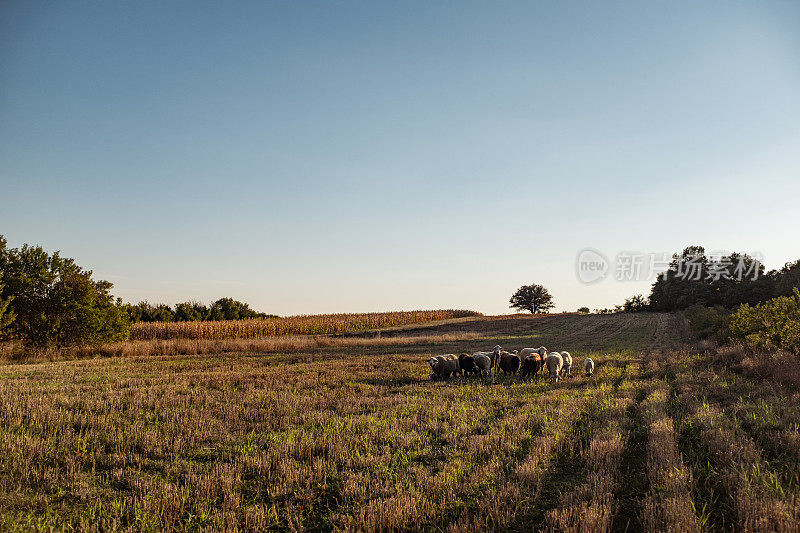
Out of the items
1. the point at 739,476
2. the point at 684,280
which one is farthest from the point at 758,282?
the point at 739,476

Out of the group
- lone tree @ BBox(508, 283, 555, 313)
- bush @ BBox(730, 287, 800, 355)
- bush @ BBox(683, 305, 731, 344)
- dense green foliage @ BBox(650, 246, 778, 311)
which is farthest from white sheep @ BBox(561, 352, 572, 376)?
lone tree @ BBox(508, 283, 555, 313)

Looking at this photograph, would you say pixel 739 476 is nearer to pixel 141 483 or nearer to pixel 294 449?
pixel 294 449

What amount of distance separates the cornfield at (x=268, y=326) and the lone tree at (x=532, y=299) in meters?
54.2

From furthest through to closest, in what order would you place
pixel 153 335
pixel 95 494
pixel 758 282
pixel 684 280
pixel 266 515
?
pixel 684 280, pixel 758 282, pixel 153 335, pixel 95 494, pixel 266 515

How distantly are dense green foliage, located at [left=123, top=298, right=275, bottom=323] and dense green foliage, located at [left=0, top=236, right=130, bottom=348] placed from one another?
46.5 ft

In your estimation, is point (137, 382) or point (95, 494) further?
point (137, 382)

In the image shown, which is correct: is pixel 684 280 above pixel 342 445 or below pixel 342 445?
above

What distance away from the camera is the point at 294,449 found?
7.55 metres

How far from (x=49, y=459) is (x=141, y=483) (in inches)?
92.0

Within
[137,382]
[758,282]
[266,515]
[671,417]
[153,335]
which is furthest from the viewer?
[758,282]

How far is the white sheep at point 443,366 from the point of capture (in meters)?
16.7

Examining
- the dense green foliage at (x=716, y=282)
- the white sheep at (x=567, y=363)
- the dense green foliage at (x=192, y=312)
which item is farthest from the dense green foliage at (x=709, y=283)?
the dense green foliage at (x=192, y=312)

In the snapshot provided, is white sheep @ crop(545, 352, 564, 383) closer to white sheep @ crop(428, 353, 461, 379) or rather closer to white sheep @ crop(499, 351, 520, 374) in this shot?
white sheep @ crop(499, 351, 520, 374)

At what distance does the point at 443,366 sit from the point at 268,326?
36.0m
